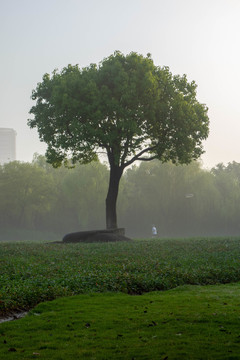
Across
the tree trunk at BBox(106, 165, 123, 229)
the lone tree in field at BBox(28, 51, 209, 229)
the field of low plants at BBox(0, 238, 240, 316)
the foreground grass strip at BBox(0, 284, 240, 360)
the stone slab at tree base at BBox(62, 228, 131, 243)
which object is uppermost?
the lone tree in field at BBox(28, 51, 209, 229)

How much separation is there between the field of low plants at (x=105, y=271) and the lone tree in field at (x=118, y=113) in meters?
14.1

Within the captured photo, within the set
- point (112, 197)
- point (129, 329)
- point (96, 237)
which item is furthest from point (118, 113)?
point (129, 329)

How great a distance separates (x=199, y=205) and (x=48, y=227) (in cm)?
2845

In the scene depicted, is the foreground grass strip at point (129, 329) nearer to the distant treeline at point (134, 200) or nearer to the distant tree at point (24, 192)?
the distant treeline at point (134, 200)

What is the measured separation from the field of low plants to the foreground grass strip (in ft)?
4.89

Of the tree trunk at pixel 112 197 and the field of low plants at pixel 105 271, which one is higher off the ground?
the tree trunk at pixel 112 197

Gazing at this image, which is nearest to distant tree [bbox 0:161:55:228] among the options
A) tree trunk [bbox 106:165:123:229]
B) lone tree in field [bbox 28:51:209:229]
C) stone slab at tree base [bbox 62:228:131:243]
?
lone tree in field [bbox 28:51:209:229]

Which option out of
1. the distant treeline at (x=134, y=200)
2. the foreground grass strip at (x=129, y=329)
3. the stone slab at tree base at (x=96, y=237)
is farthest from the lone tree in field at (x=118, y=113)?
the distant treeline at (x=134, y=200)

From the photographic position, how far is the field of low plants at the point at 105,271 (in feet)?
43.9

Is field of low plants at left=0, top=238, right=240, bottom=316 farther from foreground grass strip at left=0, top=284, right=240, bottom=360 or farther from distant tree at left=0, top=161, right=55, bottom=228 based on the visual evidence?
distant tree at left=0, top=161, right=55, bottom=228

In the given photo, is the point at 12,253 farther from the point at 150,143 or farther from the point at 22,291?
the point at 150,143

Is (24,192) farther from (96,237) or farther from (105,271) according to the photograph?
(105,271)

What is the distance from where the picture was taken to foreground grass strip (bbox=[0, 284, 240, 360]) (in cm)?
748

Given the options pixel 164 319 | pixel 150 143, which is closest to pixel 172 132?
pixel 150 143
